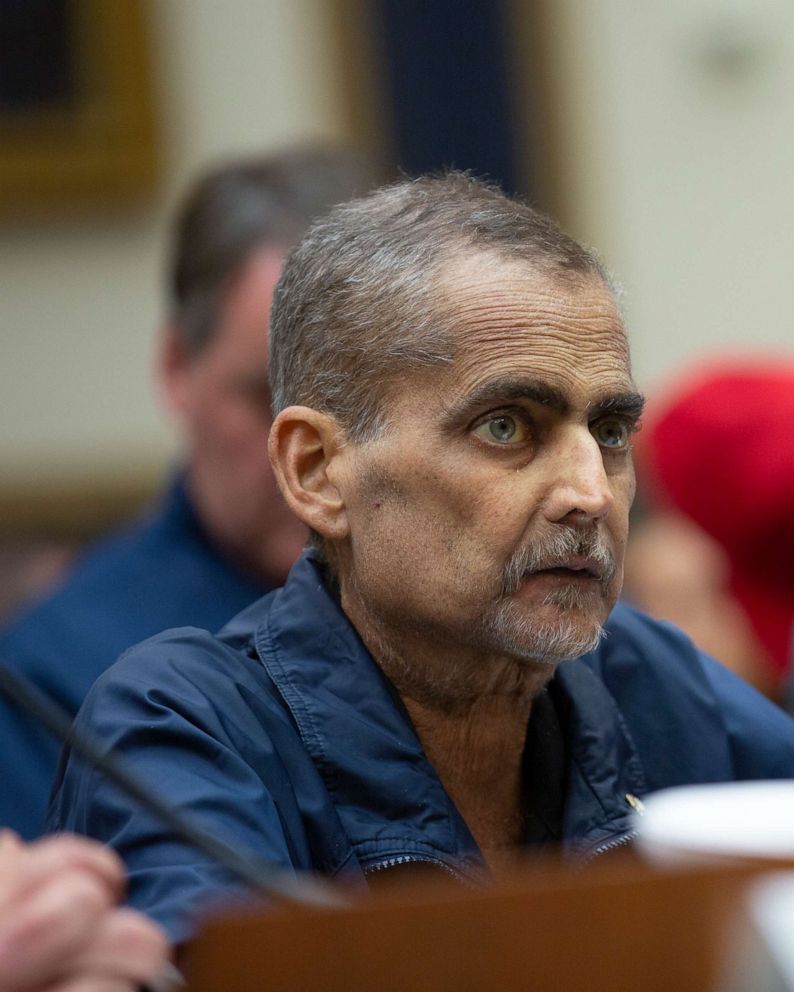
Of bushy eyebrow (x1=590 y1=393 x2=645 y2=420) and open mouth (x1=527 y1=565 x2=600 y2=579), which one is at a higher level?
bushy eyebrow (x1=590 y1=393 x2=645 y2=420)

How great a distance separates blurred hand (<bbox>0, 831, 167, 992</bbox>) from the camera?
43.1 inches

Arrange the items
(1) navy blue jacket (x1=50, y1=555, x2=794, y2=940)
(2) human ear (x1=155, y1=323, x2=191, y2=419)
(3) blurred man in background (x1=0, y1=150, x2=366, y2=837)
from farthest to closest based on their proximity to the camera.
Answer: (2) human ear (x1=155, y1=323, x2=191, y2=419) → (3) blurred man in background (x1=0, y1=150, x2=366, y2=837) → (1) navy blue jacket (x1=50, y1=555, x2=794, y2=940)

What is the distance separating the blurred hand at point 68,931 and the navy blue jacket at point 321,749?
3.0 inches

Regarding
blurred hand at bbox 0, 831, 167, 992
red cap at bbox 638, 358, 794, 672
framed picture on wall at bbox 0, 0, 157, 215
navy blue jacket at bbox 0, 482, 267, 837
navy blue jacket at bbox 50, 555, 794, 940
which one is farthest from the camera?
framed picture on wall at bbox 0, 0, 157, 215

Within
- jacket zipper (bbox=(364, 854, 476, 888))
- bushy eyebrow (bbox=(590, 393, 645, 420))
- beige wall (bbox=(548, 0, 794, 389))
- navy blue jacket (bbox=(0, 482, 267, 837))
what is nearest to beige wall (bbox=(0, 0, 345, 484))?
beige wall (bbox=(548, 0, 794, 389))

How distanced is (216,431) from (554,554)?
4.80ft

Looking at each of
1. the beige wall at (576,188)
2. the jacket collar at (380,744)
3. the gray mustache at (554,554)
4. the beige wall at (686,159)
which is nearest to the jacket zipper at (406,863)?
the jacket collar at (380,744)

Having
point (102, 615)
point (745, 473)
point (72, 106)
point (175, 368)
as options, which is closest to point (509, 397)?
point (102, 615)

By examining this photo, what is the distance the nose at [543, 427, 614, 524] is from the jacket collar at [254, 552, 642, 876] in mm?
228

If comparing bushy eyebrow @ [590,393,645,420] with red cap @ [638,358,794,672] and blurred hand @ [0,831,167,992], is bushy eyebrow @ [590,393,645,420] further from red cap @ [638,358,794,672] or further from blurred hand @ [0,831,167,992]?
red cap @ [638,358,794,672]

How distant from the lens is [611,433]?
1.59m

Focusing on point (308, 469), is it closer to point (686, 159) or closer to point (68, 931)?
point (68, 931)

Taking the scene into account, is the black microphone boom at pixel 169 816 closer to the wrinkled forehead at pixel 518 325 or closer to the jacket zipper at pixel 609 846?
the jacket zipper at pixel 609 846

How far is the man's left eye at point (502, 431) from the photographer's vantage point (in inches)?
60.5
